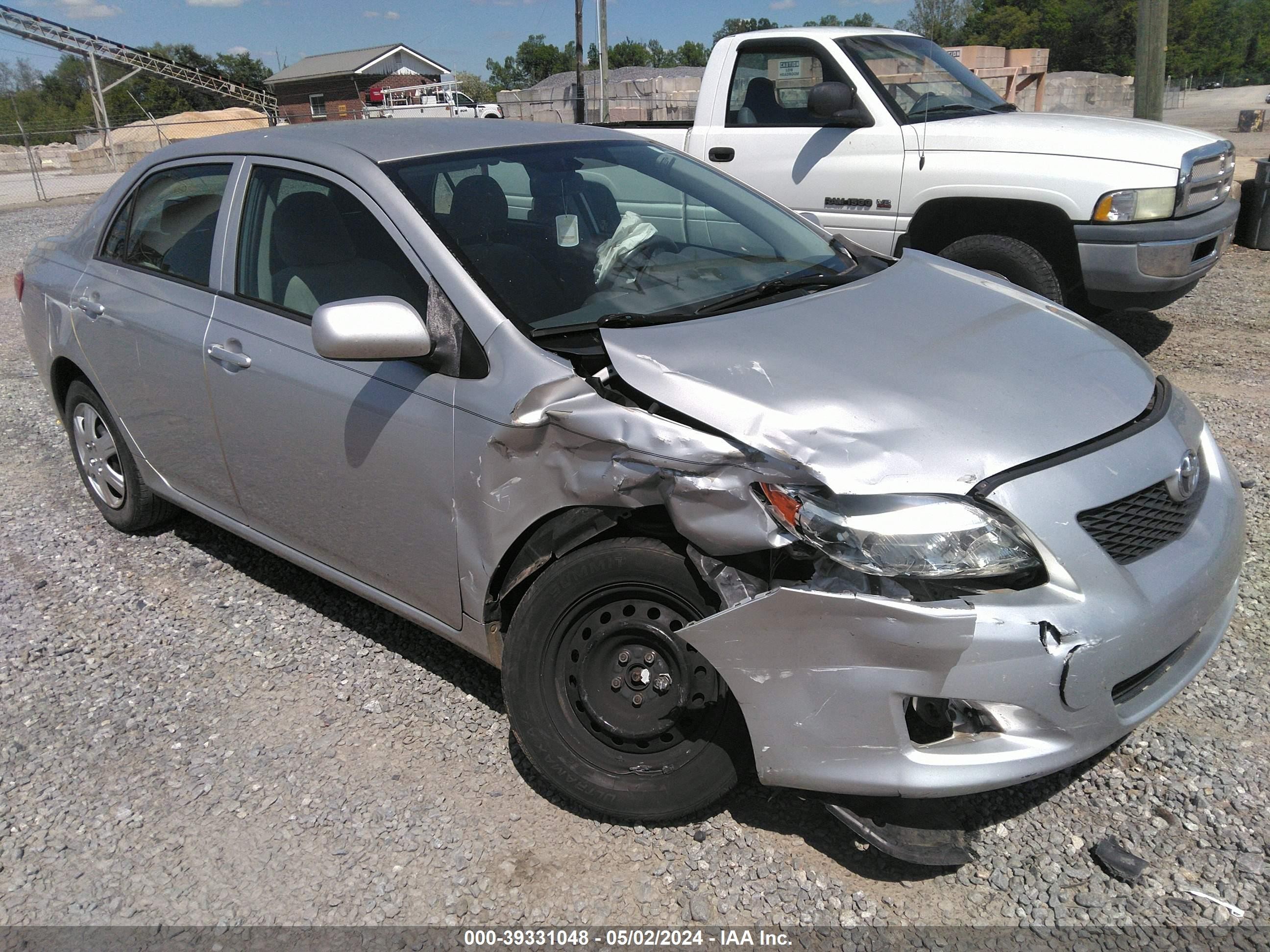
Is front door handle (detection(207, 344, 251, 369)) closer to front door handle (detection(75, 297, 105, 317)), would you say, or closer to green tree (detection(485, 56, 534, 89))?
front door handle (detection(75, 297, 105, 317))

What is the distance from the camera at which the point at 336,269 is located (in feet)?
10.4

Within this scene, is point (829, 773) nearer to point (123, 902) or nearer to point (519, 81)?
point (123, 902)

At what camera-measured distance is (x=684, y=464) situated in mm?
2297

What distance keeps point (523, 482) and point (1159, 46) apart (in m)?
10.3

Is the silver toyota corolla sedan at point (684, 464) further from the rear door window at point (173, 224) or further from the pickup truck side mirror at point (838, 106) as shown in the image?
the pickup truck side mirror at point (838, 106)

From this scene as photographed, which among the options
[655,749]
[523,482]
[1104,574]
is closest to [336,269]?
[523,482]

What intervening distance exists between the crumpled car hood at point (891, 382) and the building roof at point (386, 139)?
3.94ft

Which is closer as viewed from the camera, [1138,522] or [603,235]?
[1138,522]

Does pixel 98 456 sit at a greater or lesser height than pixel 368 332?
lesser

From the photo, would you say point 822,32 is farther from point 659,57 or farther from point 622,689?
point 659,57

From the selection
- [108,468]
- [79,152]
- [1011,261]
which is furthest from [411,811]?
[79,152]

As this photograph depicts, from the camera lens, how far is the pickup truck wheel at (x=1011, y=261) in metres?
5.80

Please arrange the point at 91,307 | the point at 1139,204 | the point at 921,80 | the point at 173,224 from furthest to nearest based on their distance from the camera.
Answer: the point at 921,80 < the point at 1139,204 < the point at 91,307 < the point at 173,224

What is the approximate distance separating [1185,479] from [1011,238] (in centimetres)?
391
